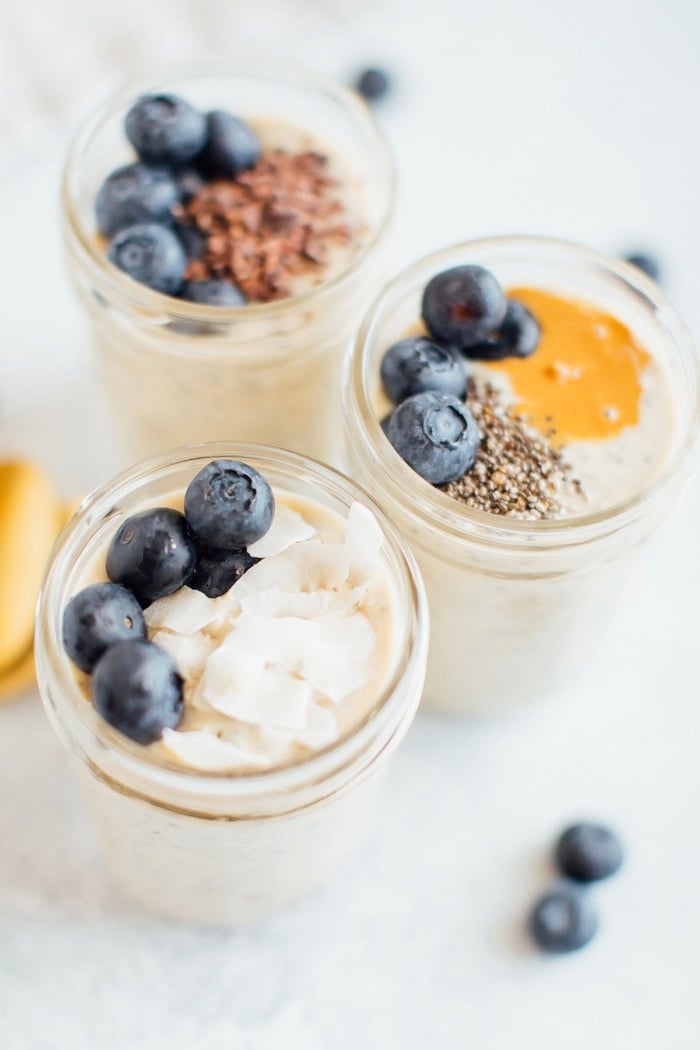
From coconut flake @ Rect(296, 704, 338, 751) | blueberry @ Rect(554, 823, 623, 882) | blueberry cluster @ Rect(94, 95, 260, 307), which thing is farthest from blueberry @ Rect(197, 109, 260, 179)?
blueberry @ Rect(554, 823, 623, 882)

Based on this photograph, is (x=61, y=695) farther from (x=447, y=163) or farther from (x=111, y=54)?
(x=111, y=54)

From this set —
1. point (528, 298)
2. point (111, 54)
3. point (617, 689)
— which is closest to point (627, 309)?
point (528, 298)

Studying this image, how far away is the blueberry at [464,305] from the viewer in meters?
1.21

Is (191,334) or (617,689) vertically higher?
(191,334)

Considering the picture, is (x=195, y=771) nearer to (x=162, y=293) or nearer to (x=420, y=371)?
(x=420, y=371)

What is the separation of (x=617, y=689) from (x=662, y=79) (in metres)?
0.97

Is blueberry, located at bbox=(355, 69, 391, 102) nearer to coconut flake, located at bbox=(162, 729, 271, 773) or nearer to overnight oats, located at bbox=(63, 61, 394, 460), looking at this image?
overnight oats, located at bbox=(63, 61, 394, 460)

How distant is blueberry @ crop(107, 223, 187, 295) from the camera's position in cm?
132

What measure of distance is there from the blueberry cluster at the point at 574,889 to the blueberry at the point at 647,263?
0.78 m

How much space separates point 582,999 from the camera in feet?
4.39

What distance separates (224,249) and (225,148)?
0.13m

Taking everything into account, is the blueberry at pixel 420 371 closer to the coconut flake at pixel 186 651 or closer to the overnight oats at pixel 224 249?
the overnight oats at pixel 224 249

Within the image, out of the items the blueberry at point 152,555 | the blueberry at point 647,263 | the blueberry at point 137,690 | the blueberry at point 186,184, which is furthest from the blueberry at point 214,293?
the blueberry at point 647,263

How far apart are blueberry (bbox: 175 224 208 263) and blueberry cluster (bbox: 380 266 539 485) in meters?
0.27
